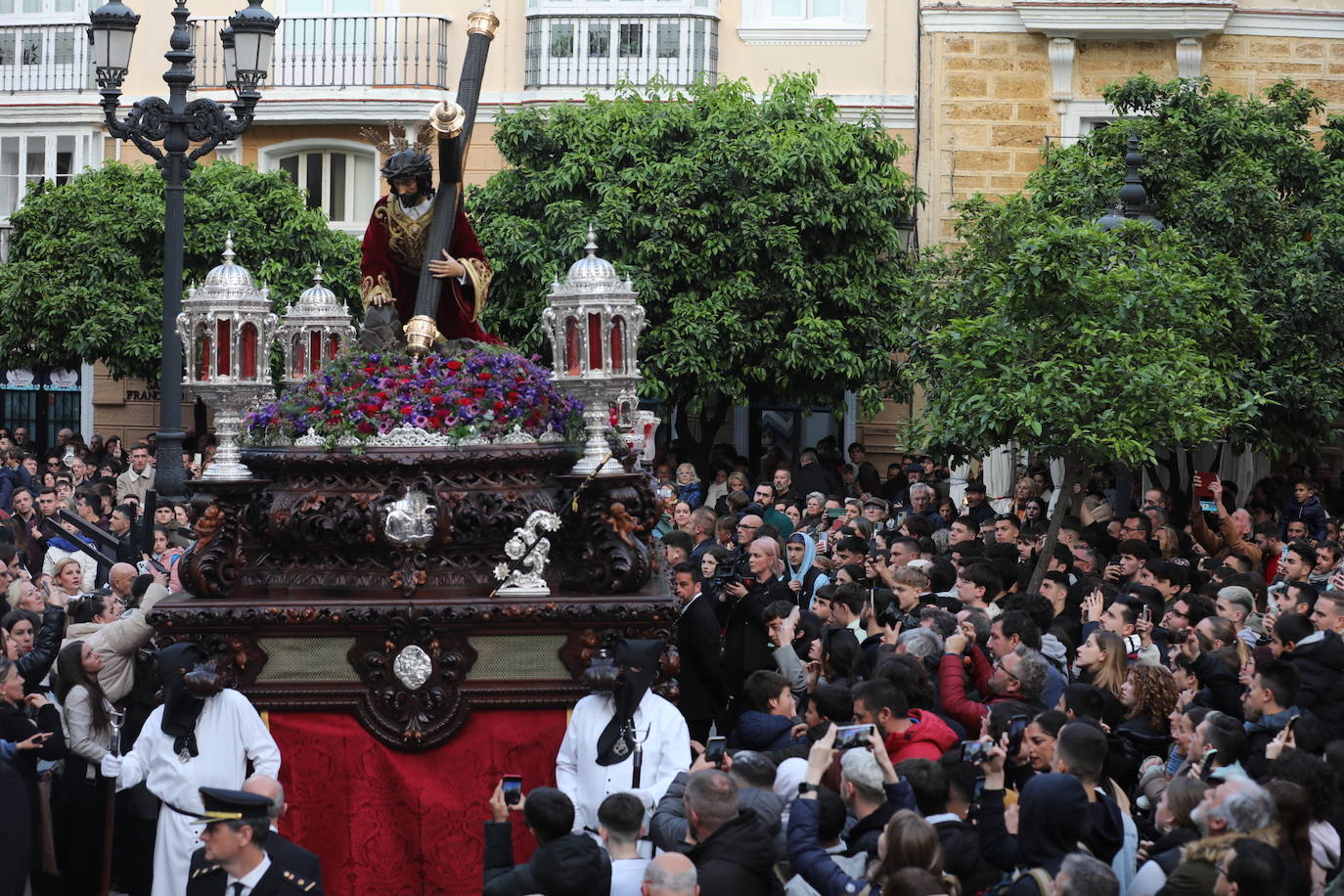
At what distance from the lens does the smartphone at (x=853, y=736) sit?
759 centimetres

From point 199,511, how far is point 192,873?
2.76m

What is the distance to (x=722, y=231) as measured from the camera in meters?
22.7

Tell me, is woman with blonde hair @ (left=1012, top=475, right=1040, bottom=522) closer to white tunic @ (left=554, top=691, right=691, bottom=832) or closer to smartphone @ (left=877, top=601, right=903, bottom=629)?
smartphone @ (left=877, top=601, right=903, bottom=629)

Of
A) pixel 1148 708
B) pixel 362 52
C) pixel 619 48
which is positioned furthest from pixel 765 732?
pixel 362 52

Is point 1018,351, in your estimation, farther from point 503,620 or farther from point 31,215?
point 31,215

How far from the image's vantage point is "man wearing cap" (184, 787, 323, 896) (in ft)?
22.7

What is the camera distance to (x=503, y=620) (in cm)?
Result: 927

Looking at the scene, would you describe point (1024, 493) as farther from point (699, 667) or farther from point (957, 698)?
point (957, 698)

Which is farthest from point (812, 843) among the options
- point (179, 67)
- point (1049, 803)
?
point (179, 67)

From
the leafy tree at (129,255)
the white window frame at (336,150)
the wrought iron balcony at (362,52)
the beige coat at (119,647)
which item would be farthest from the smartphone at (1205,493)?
the white window frame at (336,150)

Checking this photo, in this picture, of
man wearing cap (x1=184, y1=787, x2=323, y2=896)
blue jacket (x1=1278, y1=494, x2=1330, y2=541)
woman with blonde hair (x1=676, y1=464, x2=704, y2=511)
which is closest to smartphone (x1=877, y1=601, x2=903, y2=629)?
man wearing cap (x1=184, y1=787, x2=323, y2=896)

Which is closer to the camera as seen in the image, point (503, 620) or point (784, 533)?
point (503, 620)

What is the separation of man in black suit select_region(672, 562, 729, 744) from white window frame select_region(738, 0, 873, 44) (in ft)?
54.1

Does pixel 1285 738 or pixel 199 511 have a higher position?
pixel 199 511
